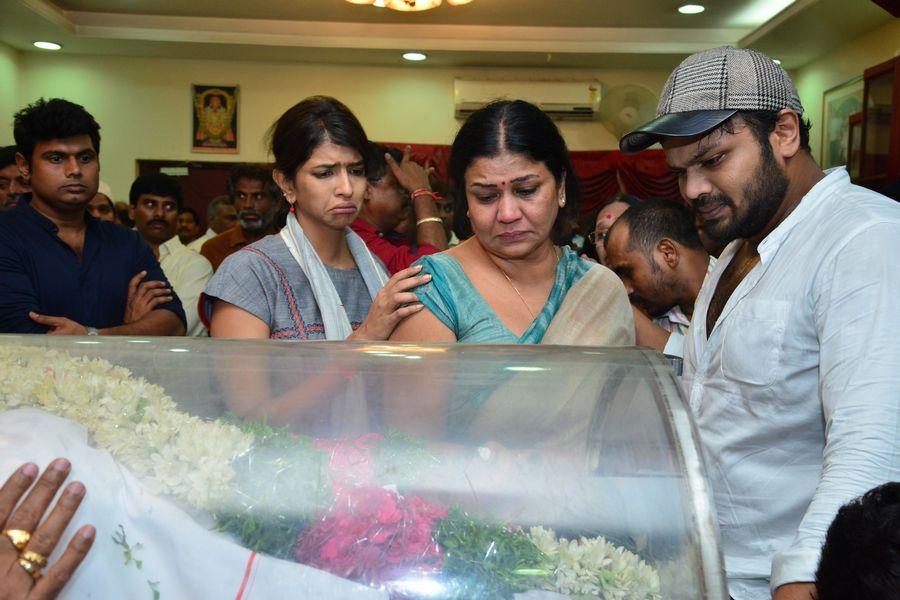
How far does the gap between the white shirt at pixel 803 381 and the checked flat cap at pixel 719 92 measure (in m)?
0.15

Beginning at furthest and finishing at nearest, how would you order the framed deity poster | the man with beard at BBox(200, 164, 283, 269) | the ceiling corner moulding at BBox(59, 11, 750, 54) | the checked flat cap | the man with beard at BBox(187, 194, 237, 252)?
the framed deity poster < the ceiling corner moulding at BBox(59, 11, 750, 54) < the man with beard at BBox(187, 194, 237, 252) < the man with beard at BBox(200, 164, 283, 269) < the checked flat cap

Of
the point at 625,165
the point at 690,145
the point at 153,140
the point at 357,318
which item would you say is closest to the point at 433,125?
the point at 625,165

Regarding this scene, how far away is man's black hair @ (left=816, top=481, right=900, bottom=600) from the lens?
0.82m

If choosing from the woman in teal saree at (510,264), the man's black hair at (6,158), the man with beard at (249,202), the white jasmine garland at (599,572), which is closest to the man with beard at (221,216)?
the man with beard at (249,202)

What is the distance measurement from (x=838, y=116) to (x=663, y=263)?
622cm

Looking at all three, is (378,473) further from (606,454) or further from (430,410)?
(606,454)

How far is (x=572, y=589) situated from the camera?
37.5 inches

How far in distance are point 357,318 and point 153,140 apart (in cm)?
791

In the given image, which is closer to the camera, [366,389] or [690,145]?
[366,389]

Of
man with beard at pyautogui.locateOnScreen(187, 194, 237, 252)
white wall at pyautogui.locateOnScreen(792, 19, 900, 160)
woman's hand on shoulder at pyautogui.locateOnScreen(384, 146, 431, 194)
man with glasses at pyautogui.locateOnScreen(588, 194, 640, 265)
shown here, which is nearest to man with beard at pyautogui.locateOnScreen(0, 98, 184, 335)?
woman's hand on shoulder at pyautogui.locateOnScreen(384, 146, 431, 194)

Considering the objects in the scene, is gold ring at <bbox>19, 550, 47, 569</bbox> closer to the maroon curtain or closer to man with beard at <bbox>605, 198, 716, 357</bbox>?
man with beard at <bbox>605, 198, 716, 357</bbox>

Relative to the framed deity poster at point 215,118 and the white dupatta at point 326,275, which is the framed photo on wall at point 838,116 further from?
the white dupatta at point 326,275

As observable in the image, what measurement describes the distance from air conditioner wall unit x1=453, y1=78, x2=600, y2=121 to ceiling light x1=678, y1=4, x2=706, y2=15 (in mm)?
1747

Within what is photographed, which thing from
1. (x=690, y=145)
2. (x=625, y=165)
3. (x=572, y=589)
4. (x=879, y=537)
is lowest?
(x=572, y=589)
